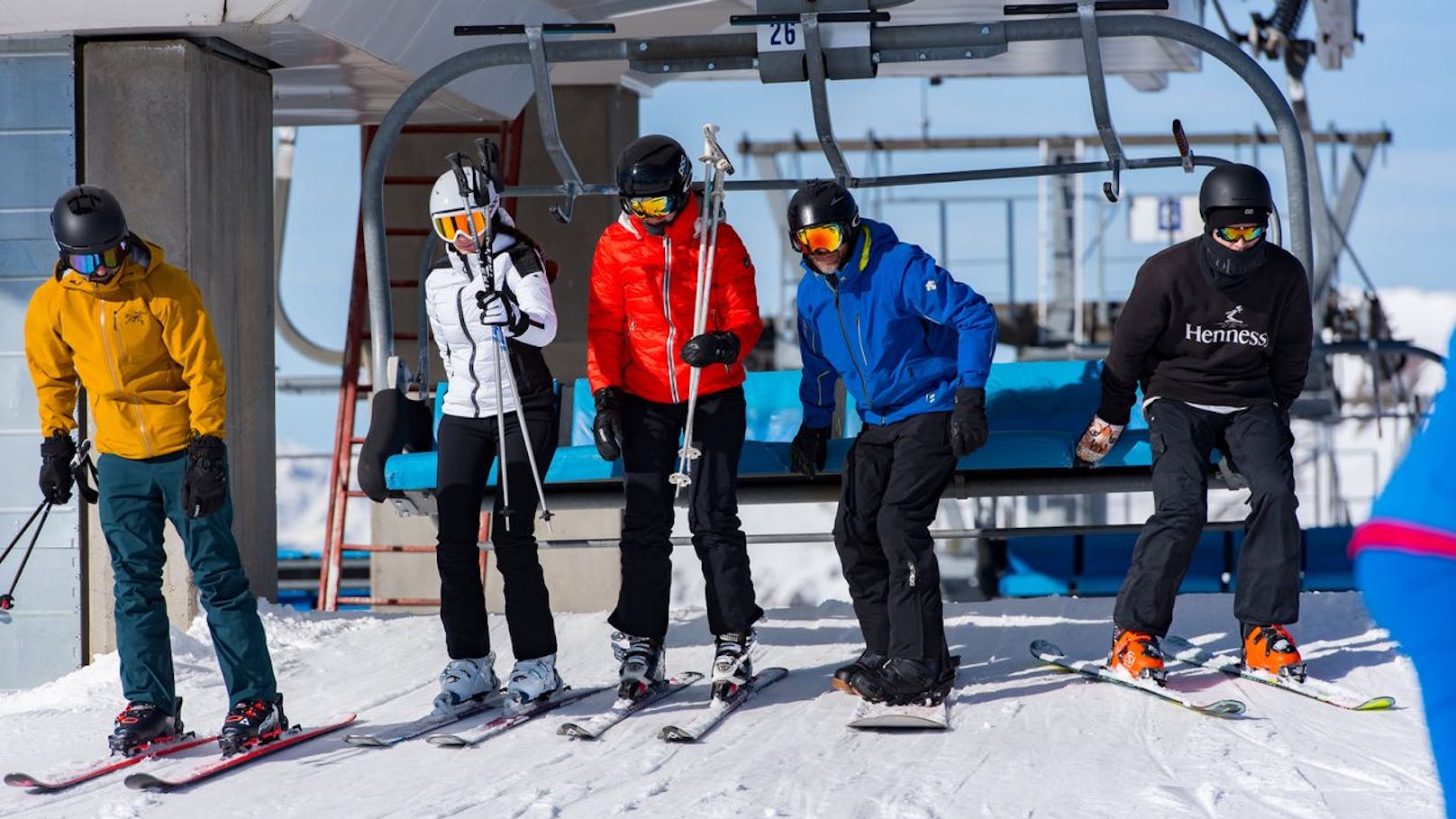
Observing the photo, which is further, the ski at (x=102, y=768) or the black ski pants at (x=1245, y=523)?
the black ski pants at (x=1245, y=523)

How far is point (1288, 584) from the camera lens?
5.28m

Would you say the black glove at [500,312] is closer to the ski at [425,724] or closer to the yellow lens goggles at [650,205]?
the yellow lens goggles at [650,205]

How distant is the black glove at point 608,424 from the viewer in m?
5.16

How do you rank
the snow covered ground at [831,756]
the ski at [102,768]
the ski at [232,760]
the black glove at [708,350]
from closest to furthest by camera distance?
the snow covered ground at [831,756] < the ski at [232,760] < the ski at [102,768] < the black glove at [708,350]

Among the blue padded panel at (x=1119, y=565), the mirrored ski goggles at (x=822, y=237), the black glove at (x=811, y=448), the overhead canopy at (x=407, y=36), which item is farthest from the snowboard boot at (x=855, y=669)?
the blue padded panel at (x=1119, y=565)

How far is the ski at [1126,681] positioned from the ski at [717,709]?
37.0 inches

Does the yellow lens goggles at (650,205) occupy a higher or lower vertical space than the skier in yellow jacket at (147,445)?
higher

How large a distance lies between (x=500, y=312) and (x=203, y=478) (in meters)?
1.03

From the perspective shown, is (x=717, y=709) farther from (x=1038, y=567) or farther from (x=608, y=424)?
(x=1038, y=567)

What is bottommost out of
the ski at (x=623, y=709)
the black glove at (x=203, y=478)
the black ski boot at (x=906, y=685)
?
the ski at (x=623, y=709)

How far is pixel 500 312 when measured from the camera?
5.02 meters

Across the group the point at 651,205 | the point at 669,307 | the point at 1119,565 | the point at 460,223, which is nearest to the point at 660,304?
the point at 669,307

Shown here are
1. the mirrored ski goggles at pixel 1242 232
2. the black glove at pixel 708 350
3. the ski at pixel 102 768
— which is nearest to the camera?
the ski at pixel 102 768

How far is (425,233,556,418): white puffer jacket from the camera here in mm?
5121
